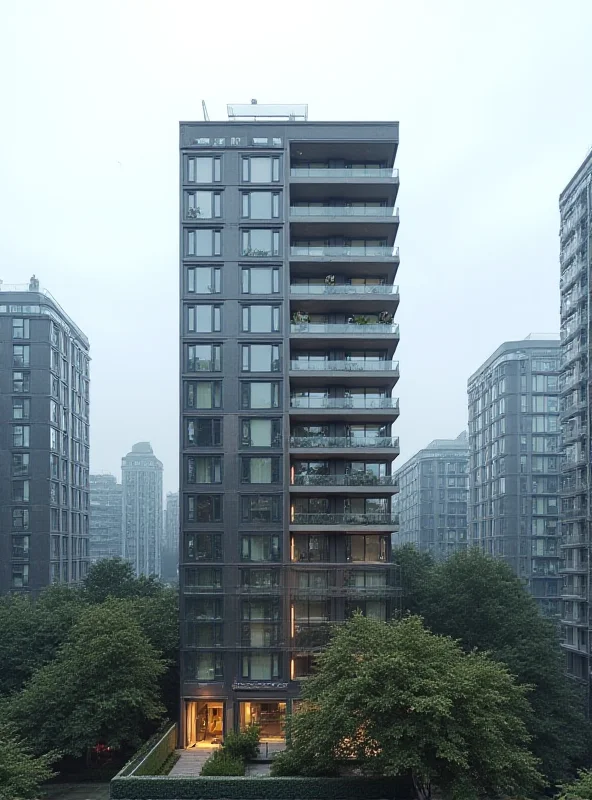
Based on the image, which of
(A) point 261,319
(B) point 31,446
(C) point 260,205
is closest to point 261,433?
(A) point 261,319

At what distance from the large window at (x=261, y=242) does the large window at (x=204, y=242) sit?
163 cm

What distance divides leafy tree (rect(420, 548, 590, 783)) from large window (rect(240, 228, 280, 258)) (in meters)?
24.4

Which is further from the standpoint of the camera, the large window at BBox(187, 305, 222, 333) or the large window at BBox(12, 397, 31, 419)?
the large window at BBox(12, 397, 31, 419)

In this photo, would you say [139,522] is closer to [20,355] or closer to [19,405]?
[19,405]

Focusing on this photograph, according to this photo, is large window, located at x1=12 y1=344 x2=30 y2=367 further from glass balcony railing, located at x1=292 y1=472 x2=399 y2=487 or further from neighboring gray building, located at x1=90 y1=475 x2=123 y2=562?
neighboring gray building, located at x1=90 y1=475 x2=123 y2=562

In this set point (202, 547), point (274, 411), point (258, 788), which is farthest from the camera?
point (274, 411)

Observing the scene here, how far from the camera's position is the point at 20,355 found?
72.2 metres

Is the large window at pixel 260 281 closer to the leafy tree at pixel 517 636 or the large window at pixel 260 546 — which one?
the large window at pixel 260 546

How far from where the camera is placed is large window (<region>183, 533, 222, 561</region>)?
4341 centimetres

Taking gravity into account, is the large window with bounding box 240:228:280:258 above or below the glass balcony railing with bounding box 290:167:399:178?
below

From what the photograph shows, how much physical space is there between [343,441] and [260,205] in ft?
53.3

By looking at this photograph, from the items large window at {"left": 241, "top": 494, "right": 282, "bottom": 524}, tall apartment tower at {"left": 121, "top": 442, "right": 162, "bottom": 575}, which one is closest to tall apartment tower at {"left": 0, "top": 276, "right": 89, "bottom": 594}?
→ large window at {"left": 241, "top": 494, "right": 282, "bottom": 524}

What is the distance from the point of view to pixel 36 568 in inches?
2736

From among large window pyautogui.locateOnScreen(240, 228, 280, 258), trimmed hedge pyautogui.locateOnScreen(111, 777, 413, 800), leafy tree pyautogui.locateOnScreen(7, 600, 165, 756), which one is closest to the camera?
trimmed hedge pyautogui.locateOnScreen(111, 777, 413, 800)
